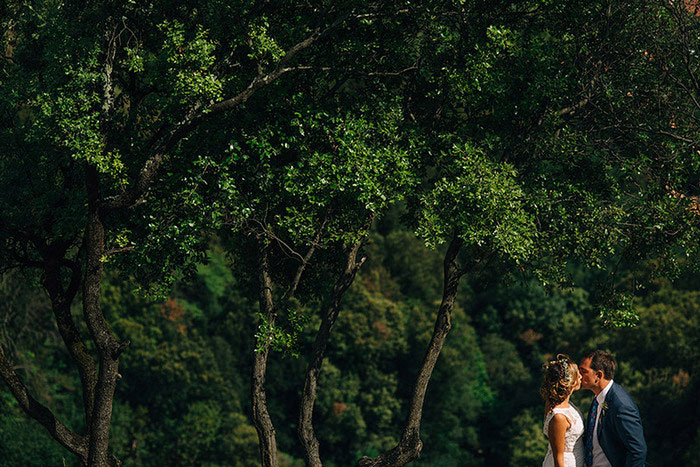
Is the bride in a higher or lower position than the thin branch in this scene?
lower

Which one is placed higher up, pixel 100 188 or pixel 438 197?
pixel 100 188

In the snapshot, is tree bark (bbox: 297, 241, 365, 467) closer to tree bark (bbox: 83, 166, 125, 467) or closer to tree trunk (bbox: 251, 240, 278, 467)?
tree trunk (bbox: 251, 240, 278, 467)

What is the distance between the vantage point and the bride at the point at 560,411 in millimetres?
9625

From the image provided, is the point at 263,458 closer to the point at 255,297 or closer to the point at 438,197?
the point at 255,297

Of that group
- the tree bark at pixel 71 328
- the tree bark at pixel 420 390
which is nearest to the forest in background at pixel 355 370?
the tree bark at pixel 71 328

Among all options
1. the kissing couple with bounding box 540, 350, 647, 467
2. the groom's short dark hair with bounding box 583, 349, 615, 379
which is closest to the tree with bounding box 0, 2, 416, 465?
the kissing couple with bounding box 540, 350, 647, 467

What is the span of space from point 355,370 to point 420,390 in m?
45.3

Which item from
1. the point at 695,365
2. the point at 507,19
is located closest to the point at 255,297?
the point at 507,19

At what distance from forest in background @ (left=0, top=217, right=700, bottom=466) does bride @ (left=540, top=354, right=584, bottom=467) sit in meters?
38.9

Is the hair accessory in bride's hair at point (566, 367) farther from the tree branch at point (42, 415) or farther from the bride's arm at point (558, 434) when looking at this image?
the tree branch at point (42, 415)

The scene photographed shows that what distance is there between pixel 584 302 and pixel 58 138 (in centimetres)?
5609

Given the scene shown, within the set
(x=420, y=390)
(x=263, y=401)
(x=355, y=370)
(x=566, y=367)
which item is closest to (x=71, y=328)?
(x=263, y=401)

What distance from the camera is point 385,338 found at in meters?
61.1

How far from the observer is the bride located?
962cm
